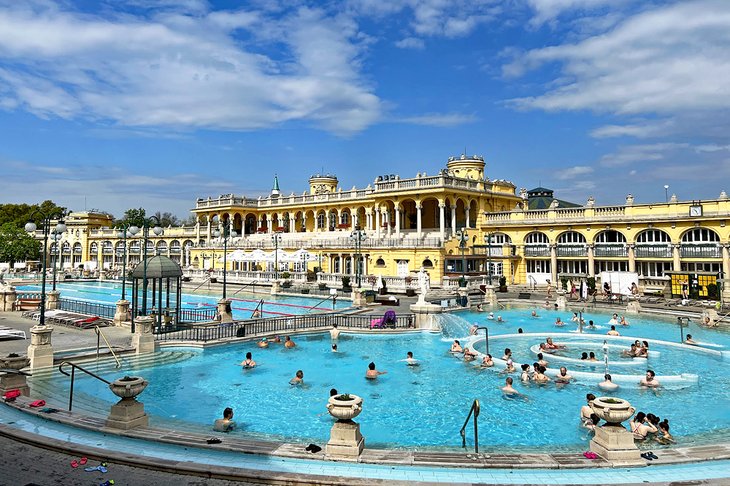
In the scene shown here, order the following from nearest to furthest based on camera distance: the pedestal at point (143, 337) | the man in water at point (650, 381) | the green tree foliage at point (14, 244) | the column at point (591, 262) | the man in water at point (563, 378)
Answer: the man in water at point (650, 381) < the man in water at point (563, 378) < the pedestal at point (143, 337) < the column at point (591, 262) < the green tree foliage at point (14, 244)

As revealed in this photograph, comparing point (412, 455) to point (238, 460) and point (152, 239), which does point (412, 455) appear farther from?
point (152, 239)

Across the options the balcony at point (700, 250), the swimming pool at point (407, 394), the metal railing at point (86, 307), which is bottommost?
the swimming pool at point (407, 394)

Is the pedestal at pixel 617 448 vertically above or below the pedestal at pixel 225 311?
below

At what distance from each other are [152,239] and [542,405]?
258 ft

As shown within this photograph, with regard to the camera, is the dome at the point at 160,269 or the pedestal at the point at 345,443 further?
the dome at the point at 160,269

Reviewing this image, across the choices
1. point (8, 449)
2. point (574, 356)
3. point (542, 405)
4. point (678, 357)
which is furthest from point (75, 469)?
point (678, 357)

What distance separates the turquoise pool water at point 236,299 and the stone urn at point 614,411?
977 inches

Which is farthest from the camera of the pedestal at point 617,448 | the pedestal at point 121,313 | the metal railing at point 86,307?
the metal railing at point 86,307

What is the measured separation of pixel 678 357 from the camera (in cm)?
2008

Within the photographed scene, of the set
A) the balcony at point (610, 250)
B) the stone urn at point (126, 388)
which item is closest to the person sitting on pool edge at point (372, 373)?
the stone urn at point (126, 388)

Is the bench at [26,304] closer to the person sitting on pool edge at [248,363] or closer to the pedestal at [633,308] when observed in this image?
the person sitting on pool edge at [248,363]

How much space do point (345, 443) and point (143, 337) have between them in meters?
13.5

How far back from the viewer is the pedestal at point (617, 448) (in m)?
8.61

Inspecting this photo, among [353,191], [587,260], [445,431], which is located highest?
[353,191]
